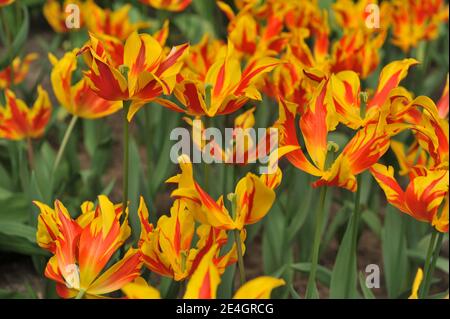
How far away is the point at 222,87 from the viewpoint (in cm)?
125

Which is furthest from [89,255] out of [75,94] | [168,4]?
[168,4]

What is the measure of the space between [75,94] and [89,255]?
658 mm

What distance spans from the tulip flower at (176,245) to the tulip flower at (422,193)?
0.73 feet

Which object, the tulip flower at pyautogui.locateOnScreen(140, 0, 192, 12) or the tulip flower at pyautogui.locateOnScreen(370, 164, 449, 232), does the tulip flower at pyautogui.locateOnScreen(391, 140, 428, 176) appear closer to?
the tulip flower at pyautogui.locateOnScreen(370, 164, 449, 232)

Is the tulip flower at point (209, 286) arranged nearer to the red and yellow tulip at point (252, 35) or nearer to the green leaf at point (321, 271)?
the green leaf at point (321, 271)

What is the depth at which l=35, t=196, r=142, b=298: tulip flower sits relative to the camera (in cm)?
104

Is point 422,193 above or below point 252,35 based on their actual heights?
below

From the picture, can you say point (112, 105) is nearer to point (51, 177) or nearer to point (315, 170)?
point (51, 177)

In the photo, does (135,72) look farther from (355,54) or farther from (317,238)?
(355,54)

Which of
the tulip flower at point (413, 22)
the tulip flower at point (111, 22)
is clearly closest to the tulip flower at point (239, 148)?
the tulip flower at point (111, 22)
